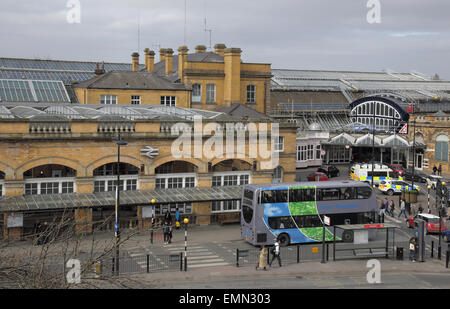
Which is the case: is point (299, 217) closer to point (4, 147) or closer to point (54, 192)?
point (54, 192)

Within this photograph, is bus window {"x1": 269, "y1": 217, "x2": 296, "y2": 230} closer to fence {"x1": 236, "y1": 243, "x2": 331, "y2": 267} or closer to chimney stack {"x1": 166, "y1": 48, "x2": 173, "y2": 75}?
fence {"x1": 236, "y1": 243, "x2": 331, "y2": 267}

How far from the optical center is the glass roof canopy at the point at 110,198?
3556cm

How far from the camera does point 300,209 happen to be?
120ft

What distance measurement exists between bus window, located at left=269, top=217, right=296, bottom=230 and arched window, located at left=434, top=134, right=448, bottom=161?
121 ft

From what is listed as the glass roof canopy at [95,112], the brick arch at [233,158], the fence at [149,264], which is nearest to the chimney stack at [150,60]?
the glass roof canopy at [95,112]

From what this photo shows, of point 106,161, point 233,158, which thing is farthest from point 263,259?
point 106,161

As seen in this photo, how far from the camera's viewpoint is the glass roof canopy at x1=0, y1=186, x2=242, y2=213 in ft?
117

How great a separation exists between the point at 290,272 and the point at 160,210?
13.1 meters

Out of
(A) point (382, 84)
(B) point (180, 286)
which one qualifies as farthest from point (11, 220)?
(A) point (382, 84)

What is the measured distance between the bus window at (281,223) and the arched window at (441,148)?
121 feet

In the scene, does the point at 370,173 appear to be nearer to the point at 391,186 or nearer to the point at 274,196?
the point at 391,186

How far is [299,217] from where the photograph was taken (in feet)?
120

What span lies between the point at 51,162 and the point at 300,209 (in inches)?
579
